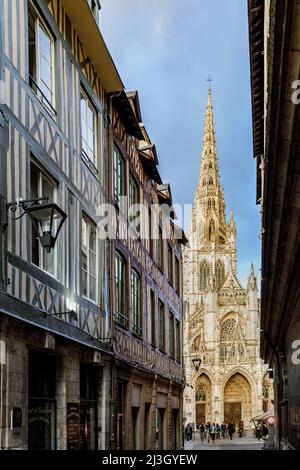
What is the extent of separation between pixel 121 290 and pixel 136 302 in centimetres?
219

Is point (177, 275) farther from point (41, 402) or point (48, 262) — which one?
point (41, 402)

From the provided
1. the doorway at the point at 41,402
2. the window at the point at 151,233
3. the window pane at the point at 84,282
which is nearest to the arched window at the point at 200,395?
the window at the point at 151,233

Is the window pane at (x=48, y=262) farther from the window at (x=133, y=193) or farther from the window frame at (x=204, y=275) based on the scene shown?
the window frame at (x=204, y=275)

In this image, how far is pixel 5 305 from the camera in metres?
8.73

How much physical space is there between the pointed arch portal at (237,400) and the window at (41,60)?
77700mm

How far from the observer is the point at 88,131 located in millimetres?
14125

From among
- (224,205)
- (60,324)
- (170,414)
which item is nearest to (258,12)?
(60,324)

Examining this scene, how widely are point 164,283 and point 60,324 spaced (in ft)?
42.4

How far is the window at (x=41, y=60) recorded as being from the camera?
1070 cm

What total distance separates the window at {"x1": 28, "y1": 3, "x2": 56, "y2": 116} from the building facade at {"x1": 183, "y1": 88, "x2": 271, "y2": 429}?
2740 inches

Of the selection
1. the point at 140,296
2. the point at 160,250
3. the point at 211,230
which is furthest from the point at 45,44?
the point at 211,230

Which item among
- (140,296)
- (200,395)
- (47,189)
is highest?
(47,189)

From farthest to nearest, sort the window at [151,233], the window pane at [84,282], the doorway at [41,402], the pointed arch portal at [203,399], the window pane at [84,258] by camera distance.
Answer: the pointed arch portal at [203,399]
the window at [151,233]
the window pane at [84,258]
the window pane at [84,282]
the doorway at [41,402]

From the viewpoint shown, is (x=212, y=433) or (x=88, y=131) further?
(x=212, y=433)
